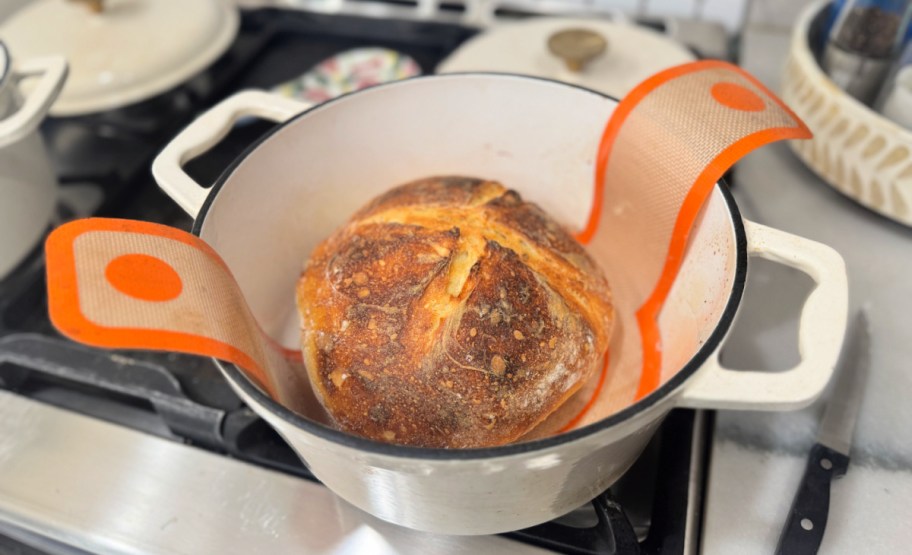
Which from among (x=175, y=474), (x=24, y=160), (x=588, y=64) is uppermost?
(x=588, y=64)

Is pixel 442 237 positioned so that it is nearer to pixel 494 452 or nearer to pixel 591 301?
pixel 591 301

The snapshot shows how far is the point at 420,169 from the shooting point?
34.1 inches

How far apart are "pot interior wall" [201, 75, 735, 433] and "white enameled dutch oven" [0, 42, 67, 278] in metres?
0.31

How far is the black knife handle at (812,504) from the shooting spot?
0.60m

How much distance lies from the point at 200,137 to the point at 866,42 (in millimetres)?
890

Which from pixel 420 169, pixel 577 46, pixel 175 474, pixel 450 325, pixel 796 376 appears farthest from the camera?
pixel 577 46

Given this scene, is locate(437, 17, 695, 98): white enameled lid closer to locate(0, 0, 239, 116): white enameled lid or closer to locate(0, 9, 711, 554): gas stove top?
locate(0, 0, 239, 116): white enameled lid

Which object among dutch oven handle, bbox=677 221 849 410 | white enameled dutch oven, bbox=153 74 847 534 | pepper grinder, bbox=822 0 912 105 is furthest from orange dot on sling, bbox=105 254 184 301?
pepper grinder, bbox=822 0 912 105

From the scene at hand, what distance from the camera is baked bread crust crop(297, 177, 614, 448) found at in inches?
23.1

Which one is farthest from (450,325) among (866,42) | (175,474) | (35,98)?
(866,42)

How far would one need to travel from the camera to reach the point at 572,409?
706mm

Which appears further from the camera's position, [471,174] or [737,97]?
[471,174]

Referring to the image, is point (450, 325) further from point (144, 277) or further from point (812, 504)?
point (812, 504)

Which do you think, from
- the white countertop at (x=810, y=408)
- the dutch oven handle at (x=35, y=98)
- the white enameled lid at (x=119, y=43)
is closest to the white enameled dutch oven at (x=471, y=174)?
the white countertop at (x=810, y=408)
